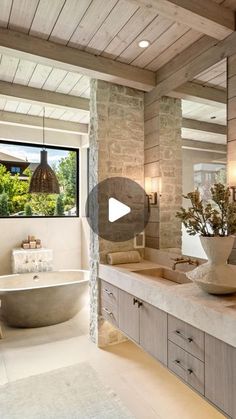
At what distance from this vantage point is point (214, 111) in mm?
2795

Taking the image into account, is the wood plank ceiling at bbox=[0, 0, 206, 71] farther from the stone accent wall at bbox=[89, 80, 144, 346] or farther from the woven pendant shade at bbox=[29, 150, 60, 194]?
the woven pendant shade at bbox=[29, 150, 60, 194]

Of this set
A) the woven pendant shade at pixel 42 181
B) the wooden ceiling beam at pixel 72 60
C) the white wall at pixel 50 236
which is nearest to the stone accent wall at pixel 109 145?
the wooden ceiling beam at pixel 72 60

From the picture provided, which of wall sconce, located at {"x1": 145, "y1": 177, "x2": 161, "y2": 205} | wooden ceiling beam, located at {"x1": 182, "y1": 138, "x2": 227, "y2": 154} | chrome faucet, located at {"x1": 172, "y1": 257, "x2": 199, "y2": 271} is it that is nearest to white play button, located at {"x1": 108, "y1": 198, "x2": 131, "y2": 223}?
wall sconce, located at {"x1": 145, "y1": 177, "x2": 161, "y2": 205}

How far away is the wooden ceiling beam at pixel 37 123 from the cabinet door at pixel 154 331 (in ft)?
11.7

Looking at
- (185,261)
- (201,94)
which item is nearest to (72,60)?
(201,94)

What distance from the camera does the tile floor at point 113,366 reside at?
227cm

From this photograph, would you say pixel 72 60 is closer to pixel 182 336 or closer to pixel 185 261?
pixel 185 261

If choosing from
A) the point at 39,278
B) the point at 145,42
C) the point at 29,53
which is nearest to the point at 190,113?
the point at 145,42

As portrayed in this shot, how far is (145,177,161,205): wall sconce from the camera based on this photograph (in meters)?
3.32

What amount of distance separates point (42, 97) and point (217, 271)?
3.17 metres

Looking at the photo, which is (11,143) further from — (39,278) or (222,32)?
(222,32)

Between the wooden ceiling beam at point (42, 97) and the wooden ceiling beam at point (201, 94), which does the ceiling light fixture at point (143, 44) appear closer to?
the wooden ceiling beam at point (201, 94)

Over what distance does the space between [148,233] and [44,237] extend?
250cm
